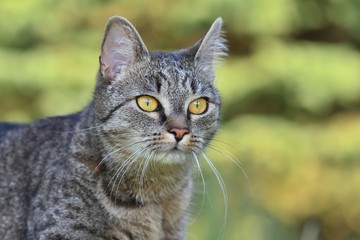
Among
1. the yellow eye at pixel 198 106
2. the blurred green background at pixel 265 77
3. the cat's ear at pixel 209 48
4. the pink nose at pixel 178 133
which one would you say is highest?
the cat's ear at pixel 209 48

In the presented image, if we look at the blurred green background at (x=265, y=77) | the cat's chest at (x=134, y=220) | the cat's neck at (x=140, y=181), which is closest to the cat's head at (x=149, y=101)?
the cat's neck at (x=140, y=181)

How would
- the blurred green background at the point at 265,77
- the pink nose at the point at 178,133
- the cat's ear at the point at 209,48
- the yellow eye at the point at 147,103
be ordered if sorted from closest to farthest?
the pink nose at the point at 178,133, the yellow eye at the point at 147,103, the cat's ear at the point at 209,48, the blurred green background at the point at 265,77

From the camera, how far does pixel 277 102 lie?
11.2 metres

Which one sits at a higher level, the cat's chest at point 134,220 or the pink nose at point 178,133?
the pink nose at point 178,133

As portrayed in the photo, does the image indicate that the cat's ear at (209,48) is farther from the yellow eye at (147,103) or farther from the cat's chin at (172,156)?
the cat's chin at (172,156)

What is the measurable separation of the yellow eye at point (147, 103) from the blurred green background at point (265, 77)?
19.2 feet

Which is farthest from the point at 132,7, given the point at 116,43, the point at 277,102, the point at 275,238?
the point at 116,43

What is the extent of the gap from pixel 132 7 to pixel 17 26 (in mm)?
1582

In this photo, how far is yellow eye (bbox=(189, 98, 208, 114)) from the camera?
4.38m

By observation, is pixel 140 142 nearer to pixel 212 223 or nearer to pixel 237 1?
pixel 212 223

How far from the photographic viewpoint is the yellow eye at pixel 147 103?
4.28 m

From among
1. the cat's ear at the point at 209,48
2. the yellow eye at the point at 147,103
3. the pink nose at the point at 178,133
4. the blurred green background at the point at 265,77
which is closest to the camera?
the pink nose at the point at 178,133

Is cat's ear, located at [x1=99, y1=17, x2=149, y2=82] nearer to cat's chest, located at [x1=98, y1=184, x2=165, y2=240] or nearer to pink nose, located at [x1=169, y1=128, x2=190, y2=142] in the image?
pink nose, located at [x1=169, y1=128, x2=190, y2=142]

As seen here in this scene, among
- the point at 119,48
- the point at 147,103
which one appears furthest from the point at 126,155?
the point at 119,48
